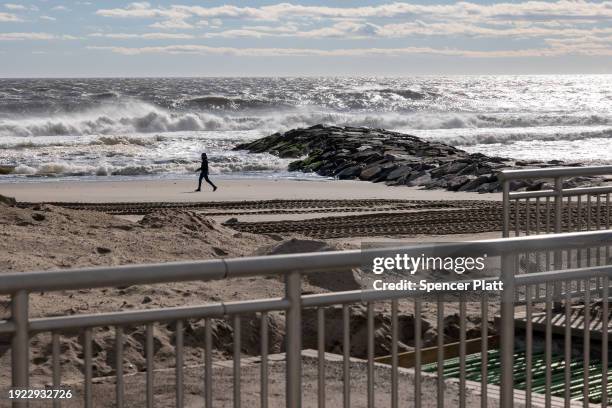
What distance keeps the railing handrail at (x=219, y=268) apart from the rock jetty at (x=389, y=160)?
58.8 ft

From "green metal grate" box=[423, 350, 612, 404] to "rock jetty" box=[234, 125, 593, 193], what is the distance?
14.7 meters

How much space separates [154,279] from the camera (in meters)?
3.56

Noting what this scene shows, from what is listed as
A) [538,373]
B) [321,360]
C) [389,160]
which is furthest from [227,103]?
[321,360]

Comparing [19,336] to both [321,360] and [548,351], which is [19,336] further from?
[548,351]

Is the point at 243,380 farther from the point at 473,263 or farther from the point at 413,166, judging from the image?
the point at 413,166

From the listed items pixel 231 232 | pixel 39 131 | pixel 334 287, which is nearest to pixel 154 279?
pixel 334 287

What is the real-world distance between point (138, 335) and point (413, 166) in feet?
73.4

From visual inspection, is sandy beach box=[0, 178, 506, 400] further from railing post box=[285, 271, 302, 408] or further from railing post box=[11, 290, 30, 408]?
railing post box=[11, 290, 30, 408]

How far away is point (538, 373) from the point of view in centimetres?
710

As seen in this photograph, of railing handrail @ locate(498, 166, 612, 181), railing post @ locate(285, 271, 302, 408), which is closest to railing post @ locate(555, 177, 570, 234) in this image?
railing handrail @ locate(498, 166, 612, 181)

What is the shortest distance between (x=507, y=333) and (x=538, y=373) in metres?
2.80

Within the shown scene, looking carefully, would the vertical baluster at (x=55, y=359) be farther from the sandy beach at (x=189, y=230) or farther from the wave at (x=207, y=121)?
the wave at (x=207, y=121)

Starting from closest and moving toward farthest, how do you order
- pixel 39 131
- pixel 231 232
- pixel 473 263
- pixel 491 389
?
pixel 473 263 < pixel 491 389 < pixel 231 232 < pixel 39 131

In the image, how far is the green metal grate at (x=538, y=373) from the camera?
6699 millimetres
